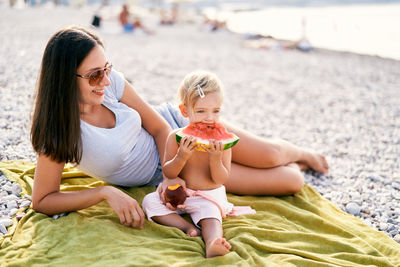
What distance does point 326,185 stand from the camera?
17.0ft

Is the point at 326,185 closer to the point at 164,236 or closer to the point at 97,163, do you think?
the point at 164,236

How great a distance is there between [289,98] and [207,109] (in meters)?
7.28

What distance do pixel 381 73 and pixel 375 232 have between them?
10.5m

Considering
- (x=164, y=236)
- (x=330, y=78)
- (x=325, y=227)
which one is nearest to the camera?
(x=164, y=236)

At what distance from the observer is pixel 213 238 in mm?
3191

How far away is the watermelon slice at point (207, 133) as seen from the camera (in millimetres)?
3258

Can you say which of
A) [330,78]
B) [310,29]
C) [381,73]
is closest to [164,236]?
[330,78]

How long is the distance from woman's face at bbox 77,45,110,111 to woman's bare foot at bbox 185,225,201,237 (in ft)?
4.27

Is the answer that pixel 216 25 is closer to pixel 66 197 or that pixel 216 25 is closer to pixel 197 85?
pixel 197 85

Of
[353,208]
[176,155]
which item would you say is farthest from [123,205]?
[353,208]

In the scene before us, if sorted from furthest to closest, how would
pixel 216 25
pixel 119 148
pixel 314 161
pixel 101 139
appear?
pixel 216 25 < pixel 314 161 < pixel 119 148 < pixel 101 139

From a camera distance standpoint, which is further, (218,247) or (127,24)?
(127,24)

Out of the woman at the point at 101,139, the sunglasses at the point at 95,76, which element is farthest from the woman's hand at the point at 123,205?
the sunglasses at the point at 95,76

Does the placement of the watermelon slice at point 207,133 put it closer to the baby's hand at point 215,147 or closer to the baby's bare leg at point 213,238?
the baby's hand at point 215,147
